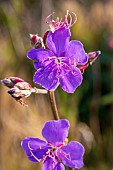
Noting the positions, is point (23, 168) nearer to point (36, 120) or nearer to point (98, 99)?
point (36, 120)

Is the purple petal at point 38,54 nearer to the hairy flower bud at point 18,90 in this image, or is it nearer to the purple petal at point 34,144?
the hairy flower bud at point 18,90

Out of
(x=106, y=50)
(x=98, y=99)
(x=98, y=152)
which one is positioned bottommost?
(x=98, y=152)

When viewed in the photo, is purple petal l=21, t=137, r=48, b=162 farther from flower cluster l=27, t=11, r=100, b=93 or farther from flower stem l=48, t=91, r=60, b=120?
flower cluster l=27, t=11, r=100, b=93

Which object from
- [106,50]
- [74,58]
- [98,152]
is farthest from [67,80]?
[106,50]

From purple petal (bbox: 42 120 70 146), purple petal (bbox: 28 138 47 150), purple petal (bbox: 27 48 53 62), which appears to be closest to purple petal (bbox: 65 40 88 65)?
purple petal (bbox: 27 48 53 62)

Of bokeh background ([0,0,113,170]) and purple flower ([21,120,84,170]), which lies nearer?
purple flower ([21,120,84,170])

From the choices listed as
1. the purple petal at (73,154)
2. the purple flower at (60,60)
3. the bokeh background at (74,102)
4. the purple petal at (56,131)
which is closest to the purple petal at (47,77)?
the purple flower at (60,60)
